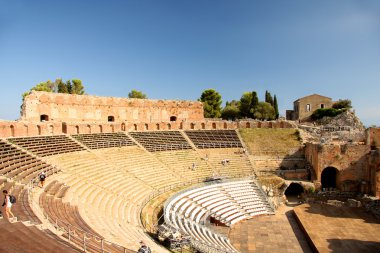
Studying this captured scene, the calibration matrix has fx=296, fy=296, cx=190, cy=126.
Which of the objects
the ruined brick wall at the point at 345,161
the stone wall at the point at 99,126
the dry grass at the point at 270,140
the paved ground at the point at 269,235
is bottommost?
the paved ground at the point at 269,235

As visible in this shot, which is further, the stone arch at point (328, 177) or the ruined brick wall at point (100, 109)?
the ruined brick wall at point (100, 109)

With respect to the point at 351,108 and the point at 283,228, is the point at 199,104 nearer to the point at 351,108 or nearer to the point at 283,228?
the point at 351,108

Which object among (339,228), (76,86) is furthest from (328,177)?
(76,86)

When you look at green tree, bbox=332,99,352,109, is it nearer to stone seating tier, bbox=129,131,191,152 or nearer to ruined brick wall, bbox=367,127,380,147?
Result: ruined brick wall, bbox=367,127,380,147

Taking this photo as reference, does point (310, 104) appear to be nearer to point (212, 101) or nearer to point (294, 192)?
point (212, 101)

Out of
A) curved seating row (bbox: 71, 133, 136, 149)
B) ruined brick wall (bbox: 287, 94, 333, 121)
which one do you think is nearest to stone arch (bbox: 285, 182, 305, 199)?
curved seating row (bbox: 71, 133, 136, 149)

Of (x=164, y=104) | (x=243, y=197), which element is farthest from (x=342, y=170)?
(x=164, y=104)

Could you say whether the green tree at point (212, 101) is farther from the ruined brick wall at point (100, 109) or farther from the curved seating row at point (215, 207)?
the curved seating row at point (215, 207)

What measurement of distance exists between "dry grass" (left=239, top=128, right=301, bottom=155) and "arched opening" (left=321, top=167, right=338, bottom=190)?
4890 millimetres

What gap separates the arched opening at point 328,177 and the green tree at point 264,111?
25.7 m

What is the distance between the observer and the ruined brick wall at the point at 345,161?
31203 mm

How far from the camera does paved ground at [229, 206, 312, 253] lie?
65.3 feet

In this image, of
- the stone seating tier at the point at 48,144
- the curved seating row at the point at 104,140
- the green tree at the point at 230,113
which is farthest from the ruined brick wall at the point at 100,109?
the green tree at the point at 230,113

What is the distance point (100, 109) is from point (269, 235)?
29834 millimetres
